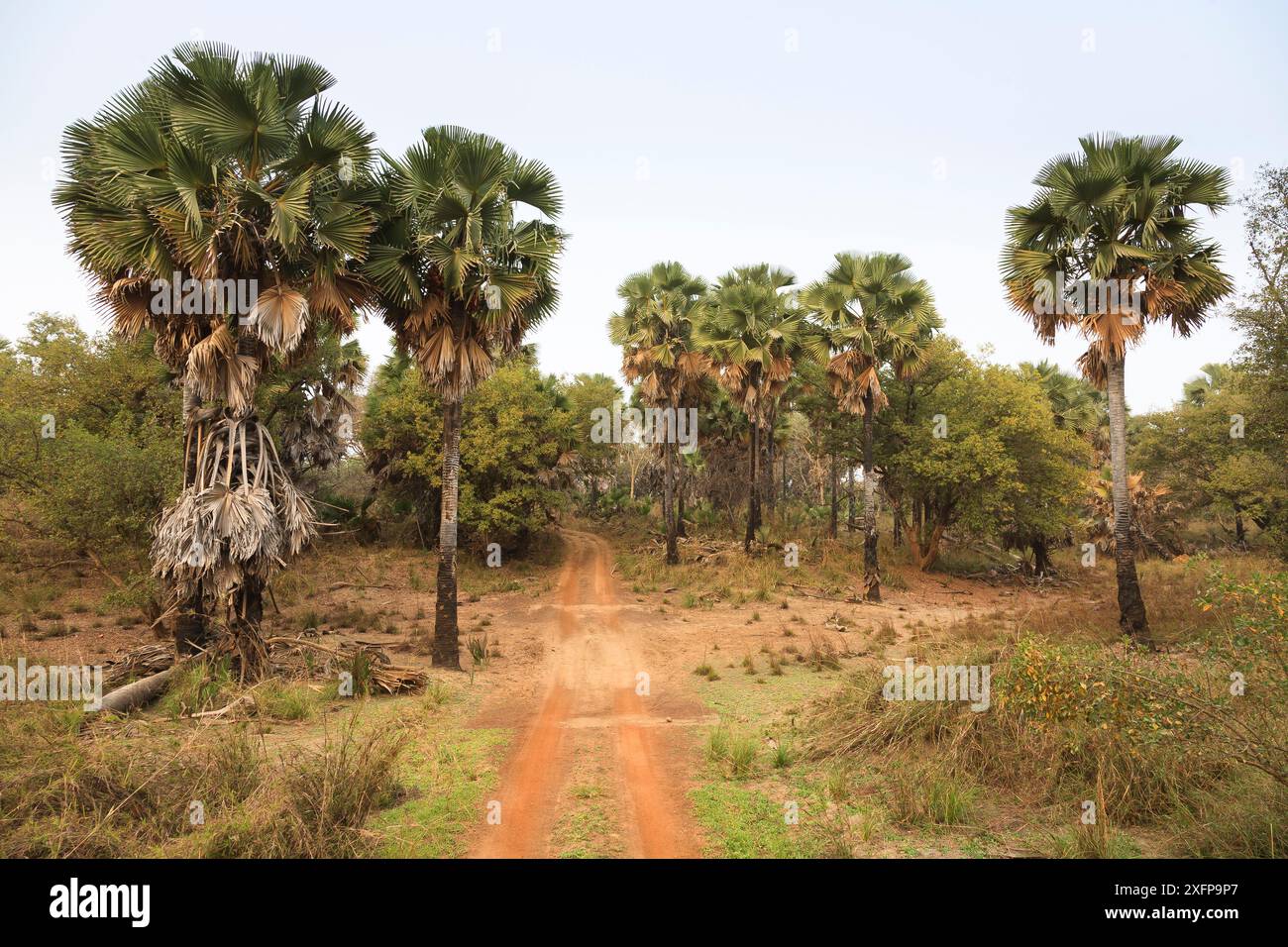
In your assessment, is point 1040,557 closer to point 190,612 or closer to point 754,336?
point 754,336

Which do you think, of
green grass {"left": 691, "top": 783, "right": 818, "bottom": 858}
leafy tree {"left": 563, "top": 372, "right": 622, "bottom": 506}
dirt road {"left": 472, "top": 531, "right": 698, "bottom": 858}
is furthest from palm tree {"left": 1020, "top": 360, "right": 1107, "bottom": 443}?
green grass {"left": 691, "top": 783, "right": 818, "bottom": 858}

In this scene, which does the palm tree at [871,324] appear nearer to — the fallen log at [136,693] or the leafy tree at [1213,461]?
the leafy tree at [1213,461]

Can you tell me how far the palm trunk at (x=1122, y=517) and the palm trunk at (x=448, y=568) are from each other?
15.9 metres

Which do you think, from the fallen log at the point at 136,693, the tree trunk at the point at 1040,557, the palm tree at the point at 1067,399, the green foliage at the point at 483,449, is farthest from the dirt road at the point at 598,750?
the palm tree at the point at 1067,399

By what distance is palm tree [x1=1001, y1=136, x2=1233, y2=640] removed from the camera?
49.5ft

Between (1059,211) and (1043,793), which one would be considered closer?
(1043,793)

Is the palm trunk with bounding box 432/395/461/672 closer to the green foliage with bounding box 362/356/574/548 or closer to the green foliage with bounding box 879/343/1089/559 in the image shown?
the green foliage with bounding box 362/356/574/548

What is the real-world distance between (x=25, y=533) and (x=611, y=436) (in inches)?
1036

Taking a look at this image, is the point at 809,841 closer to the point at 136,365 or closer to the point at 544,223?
the point at 544,223

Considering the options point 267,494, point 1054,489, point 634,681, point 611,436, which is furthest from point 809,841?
point 611,436

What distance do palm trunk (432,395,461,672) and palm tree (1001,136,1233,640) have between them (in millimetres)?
14767

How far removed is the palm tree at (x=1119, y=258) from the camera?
1509 cm
